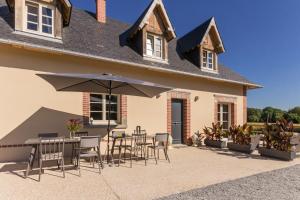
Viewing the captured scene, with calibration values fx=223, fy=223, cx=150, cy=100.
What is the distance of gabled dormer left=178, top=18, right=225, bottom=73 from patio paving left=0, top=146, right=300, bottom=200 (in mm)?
6881

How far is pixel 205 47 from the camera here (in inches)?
527

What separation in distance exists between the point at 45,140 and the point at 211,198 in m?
4.15

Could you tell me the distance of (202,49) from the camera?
1326 centimetres

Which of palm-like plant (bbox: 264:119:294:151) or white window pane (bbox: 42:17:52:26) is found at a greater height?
white window pane (bbox: 42:17:52:26)

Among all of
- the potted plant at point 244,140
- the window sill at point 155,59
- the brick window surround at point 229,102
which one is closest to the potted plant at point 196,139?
the potted plant at point 244,140

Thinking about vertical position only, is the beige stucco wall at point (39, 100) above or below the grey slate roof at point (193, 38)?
below

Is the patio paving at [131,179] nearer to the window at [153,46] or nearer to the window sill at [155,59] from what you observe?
the window sill at [155,59]

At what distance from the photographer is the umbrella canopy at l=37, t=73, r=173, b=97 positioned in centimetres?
614

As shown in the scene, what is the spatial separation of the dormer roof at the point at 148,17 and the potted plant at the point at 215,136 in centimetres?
539

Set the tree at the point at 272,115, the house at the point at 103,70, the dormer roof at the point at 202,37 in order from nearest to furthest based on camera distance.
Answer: the house at the point at 103,70, the dormer roof at the point at 202,37, the tree at the point at 272,115

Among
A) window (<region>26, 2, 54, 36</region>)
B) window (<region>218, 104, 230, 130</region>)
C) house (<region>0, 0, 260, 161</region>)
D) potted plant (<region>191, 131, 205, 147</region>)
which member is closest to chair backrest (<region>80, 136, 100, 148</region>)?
house (<region>0, 0, 260, 161</region>)

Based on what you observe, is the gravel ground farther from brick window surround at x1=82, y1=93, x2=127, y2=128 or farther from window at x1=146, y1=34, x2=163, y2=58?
window at x1=146, y1=34, x2=163, y2=58

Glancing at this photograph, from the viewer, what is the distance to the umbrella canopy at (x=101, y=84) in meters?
6.14

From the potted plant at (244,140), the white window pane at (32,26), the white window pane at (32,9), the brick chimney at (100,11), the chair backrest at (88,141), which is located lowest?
the potted plant at (244,140)
